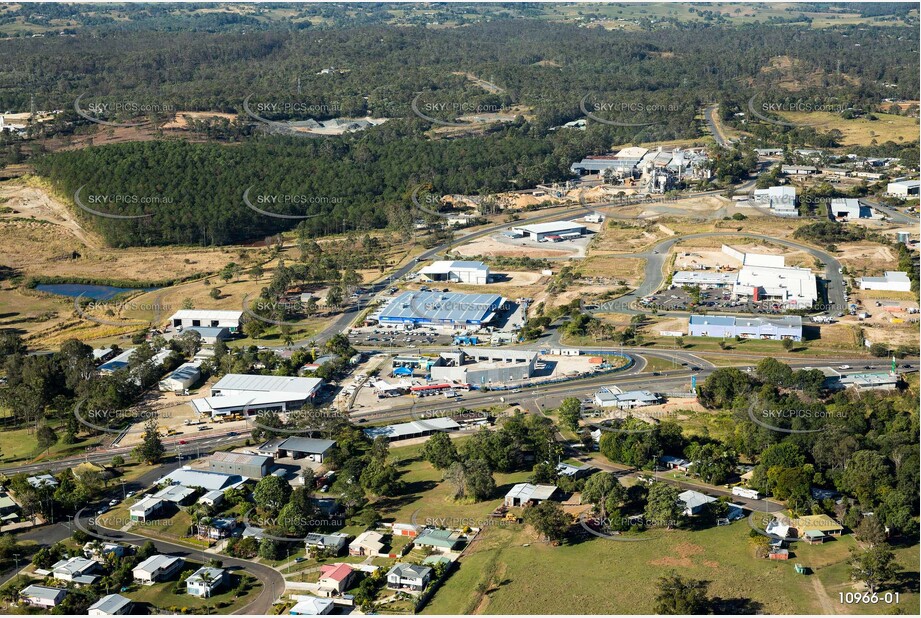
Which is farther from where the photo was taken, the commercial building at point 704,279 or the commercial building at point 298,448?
the commercial building at point 704,279

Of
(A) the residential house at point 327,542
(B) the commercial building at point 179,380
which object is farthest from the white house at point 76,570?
(B) the commercial building at point 179,380

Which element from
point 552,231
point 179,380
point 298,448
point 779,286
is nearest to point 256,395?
point 179,380

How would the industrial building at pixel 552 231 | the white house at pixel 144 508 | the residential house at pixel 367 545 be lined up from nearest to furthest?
1. the residential house at pixel 367 545
2. the white house at pixel 144 508
3. the industrial building at pixel 552 231

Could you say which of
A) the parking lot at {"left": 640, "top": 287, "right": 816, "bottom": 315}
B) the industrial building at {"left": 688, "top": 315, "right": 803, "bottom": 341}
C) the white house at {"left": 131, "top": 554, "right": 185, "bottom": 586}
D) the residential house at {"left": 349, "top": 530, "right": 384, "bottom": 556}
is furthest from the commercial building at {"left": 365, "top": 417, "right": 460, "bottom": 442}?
the parking lot at {"left": 640, "top": 287, "right": 816, "bottom": 315}

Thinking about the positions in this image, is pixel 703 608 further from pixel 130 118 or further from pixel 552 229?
pixel 130 118

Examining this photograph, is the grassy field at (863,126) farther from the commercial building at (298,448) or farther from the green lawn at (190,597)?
the green lawn at (190,597)

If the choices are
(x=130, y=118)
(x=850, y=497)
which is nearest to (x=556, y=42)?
(x=130, y=118)

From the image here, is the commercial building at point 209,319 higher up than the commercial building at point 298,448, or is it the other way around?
the commercial building at point 209,319
